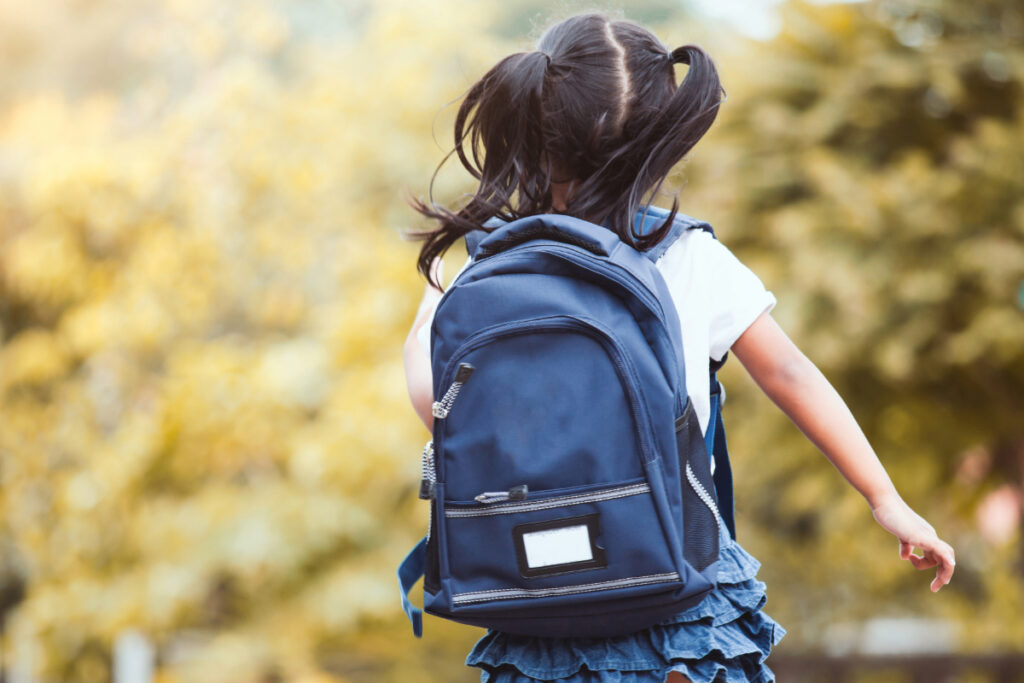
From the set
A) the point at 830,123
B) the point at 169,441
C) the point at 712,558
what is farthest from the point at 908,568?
→ the point at 712,558

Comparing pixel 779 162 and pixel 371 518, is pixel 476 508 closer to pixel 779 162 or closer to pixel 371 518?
pixel 779 162

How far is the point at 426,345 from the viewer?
1240 mm

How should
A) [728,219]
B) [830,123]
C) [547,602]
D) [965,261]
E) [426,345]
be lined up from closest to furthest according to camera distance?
[547,602] → [426,345] → [965,261] → [830,123] → [728,219]

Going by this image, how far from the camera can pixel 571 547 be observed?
3.16 ft

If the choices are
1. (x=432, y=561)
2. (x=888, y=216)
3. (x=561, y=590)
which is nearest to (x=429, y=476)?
(x=432, y=561)

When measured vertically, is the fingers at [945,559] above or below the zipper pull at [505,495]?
below

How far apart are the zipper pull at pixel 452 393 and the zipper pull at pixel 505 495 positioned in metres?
0.10

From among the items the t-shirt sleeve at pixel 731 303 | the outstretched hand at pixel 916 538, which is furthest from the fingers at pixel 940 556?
the t-shirt sleeve at pixel 731 303

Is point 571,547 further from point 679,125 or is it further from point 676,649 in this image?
point 679,125

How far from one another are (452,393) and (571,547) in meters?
0.21

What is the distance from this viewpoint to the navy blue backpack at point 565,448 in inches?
37.6

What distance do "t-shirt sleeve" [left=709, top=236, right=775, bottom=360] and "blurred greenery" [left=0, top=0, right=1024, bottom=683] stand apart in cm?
200

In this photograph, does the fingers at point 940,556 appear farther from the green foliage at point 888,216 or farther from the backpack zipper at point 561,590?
the green foliage at point 888,216

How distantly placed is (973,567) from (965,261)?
3.46 metres
